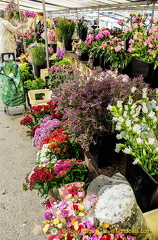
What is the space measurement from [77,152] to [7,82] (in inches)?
85.4

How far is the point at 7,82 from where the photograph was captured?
3.25 metres

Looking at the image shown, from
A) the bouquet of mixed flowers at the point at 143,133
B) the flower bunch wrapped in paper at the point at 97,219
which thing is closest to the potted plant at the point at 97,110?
the bouquet of mixed flowers at the point at 143,133

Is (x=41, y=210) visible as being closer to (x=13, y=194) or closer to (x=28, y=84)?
(x=13, y=194)

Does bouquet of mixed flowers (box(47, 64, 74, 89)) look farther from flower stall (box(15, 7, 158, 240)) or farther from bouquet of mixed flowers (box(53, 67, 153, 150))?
bouquet of mixed flowers (box(53, 67, 153, 150))

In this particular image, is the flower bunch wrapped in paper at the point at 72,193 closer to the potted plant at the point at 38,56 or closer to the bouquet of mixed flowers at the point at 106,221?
the bouquet of mixed flowers at the point at 106,221

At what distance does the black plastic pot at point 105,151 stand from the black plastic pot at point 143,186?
0.68ft

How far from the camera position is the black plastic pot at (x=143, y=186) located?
0.93 meters

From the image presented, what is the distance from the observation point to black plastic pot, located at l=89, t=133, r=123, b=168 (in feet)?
4.07

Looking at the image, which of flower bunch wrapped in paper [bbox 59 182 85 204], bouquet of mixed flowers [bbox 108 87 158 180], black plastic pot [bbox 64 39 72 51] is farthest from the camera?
black plastic pot [bbox 64 39 72 51]

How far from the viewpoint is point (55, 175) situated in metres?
1.38

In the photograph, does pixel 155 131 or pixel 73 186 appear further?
pixel 73 186

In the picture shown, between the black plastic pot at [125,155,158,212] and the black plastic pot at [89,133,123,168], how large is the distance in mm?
207

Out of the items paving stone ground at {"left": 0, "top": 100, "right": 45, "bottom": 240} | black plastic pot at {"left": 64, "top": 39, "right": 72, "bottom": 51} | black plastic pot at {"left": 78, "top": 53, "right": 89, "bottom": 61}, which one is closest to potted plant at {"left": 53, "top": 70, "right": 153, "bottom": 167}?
paving stone ground at {"left": 0, "top": 100, "right": 45, "bottom": 240}

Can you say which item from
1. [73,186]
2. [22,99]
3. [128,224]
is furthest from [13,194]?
[22,99]
